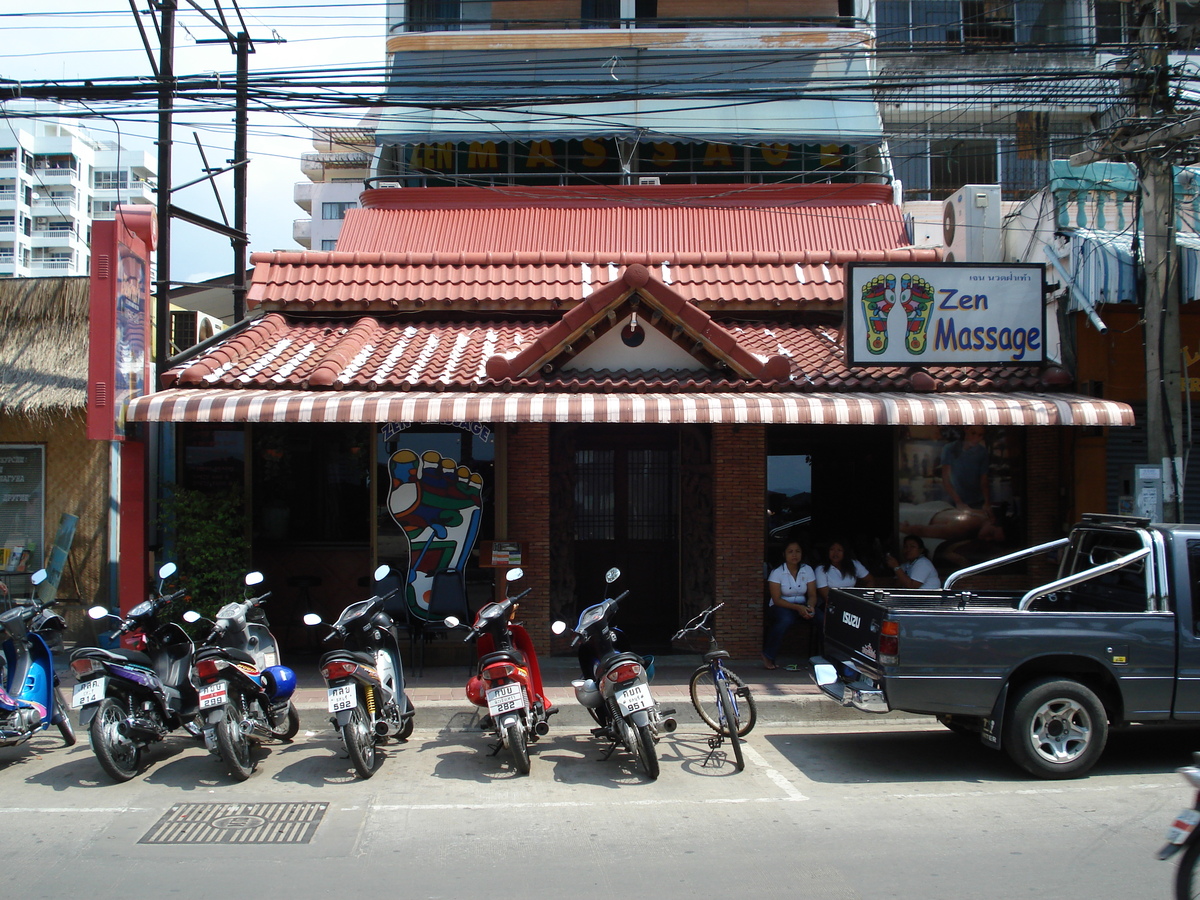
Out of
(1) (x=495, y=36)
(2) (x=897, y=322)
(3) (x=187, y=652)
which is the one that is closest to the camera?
(3) (x=187, y=652)

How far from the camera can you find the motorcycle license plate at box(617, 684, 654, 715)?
694cm

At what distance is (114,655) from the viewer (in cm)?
714

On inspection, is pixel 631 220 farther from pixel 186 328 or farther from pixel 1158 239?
pixel 1158 239

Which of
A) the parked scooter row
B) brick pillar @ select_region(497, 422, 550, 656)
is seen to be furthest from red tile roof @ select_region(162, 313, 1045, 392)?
the parked scooter row

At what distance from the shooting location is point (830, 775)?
23.7 ft

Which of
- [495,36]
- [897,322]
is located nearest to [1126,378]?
[897,322]

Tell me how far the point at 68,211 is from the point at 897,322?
79.3m

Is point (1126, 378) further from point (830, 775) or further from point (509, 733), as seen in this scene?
point (509, 733)

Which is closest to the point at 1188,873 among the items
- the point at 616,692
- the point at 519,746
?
the point at 616,692

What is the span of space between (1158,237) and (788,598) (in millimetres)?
5247

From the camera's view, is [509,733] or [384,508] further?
[384,508]

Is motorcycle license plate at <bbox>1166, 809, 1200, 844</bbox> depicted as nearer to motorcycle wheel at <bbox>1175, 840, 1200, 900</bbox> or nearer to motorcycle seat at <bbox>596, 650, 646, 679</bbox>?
motorcycle wheel at <bbox>1175, 840, 1200, 900</bbox>

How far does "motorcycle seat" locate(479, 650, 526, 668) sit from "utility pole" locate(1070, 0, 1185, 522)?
6.60 meters

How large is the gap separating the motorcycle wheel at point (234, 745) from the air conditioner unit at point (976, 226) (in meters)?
9.60
